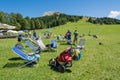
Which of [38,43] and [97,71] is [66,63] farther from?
[38,43]

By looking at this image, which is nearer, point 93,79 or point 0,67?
point 93,79

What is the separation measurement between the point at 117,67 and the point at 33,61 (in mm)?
4626

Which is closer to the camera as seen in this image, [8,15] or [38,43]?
[38,43]

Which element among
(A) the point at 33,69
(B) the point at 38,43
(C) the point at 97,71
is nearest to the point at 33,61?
(A) the point at 33,69

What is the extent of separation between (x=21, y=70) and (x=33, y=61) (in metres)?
0.94

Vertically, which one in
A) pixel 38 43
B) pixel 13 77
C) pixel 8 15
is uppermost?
pixel 8 15

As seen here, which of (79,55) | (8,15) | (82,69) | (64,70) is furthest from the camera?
(8,15)

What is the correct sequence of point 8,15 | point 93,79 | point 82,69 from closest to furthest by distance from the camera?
point 93,79 → point 82,69 → point 8,15

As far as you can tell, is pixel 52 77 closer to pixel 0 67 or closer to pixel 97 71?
pixel 97 71

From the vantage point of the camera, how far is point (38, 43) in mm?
14812

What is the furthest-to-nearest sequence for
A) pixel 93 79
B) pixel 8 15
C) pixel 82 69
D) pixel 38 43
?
pixel 8 15 → pixel 38 43 → pixel 82 69 → pixel 93 79

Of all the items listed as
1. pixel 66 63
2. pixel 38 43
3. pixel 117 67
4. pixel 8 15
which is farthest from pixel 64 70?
pixel 8 15

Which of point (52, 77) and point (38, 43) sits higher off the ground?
point (38, 43)

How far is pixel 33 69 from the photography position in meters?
9.78
